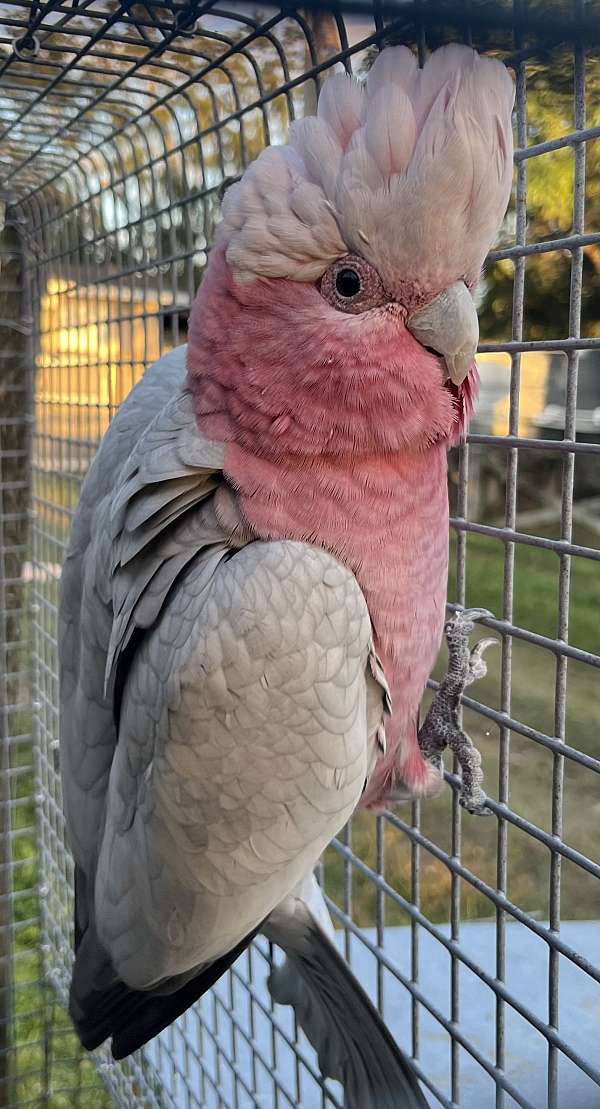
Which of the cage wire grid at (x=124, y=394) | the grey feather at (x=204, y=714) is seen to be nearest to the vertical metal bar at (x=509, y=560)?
the cage wire grid at (x=124, y=394)

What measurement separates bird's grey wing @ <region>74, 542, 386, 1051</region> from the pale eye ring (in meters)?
0.20

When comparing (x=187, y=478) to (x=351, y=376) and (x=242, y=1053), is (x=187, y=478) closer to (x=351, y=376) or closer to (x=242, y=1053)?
(x=351, y=376)

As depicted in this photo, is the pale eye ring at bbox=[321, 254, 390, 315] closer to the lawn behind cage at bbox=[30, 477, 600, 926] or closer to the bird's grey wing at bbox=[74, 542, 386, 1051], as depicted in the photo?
the bird's grey wing at bbox=[74, 542, 386, 1051]

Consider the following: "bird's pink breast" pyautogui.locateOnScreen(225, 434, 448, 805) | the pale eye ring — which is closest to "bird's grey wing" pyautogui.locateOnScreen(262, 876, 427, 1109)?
"bird's pink breast" pyautogui.locateOnScreen(225, 434, 448, 805)

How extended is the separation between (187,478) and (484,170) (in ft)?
1.15

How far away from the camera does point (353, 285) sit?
67cm

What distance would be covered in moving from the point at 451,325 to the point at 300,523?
0.21m

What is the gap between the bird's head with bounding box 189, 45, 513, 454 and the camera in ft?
2.00

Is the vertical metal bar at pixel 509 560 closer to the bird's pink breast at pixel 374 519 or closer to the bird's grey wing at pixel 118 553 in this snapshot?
the bird's pink breast at pixel 374 519

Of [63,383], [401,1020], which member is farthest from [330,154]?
[63,383]

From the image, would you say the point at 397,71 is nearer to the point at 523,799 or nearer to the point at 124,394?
the point at 124,394

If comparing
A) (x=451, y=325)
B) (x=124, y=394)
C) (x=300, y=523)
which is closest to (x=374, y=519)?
(x=300, y=523)

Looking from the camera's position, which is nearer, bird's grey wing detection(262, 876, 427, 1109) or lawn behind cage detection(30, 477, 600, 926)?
bird's grey wing detection(262, 876, 427, 1109)

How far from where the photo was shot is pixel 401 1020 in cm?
109
